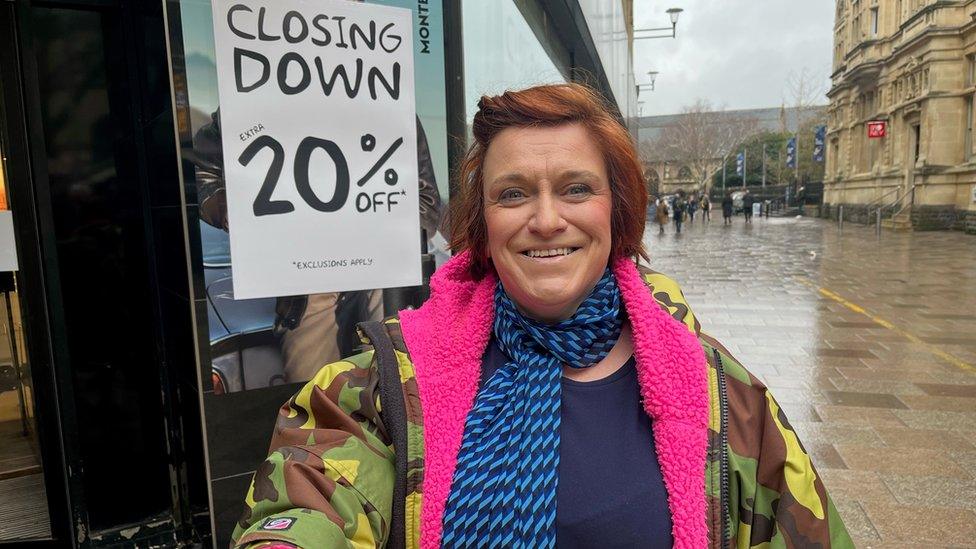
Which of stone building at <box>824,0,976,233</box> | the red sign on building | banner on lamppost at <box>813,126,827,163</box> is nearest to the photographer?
stone building at <box>824,0,976,233</box>

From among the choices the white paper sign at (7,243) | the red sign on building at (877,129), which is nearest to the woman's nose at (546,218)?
the white paper sign at (7,243)

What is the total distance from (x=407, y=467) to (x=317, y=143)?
5.99ft

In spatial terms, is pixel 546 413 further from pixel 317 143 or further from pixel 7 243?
pixel 7 243

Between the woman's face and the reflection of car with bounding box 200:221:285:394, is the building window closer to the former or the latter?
the reflection of car with bounding box 200:221:285:394

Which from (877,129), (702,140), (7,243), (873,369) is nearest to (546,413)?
(7,243)

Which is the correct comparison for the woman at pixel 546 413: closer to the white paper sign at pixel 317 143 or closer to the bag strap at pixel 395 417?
the bag strap at pixel 395 417

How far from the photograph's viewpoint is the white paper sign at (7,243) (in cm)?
280

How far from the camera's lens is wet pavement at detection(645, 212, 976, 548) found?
12.1 ft

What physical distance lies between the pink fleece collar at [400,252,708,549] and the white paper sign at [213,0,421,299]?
4.59 feet

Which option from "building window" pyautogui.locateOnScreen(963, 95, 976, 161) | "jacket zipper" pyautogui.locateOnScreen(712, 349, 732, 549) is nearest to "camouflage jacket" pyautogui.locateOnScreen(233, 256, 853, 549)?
"jacket zipper" pyautogui.locateOnScreen(712, 349, 732, 549)

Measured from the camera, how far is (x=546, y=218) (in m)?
1.49

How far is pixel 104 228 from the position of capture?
3.04 metres

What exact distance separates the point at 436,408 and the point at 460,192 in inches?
24.2

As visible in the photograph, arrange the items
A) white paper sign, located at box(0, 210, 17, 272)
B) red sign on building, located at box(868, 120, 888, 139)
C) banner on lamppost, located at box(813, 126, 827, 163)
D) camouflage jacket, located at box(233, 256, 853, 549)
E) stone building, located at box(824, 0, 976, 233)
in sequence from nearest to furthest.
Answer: camouflage jacket, located at box(233, 256, 853, 549), white paper sign, located at box(0, 210, 17, 272), stone building, located at box(824, 0, 976, 233), red sign on building, located at box(868, 120, 888, 139), banner on lamppost, located at box(813, 126, 827, 163)
